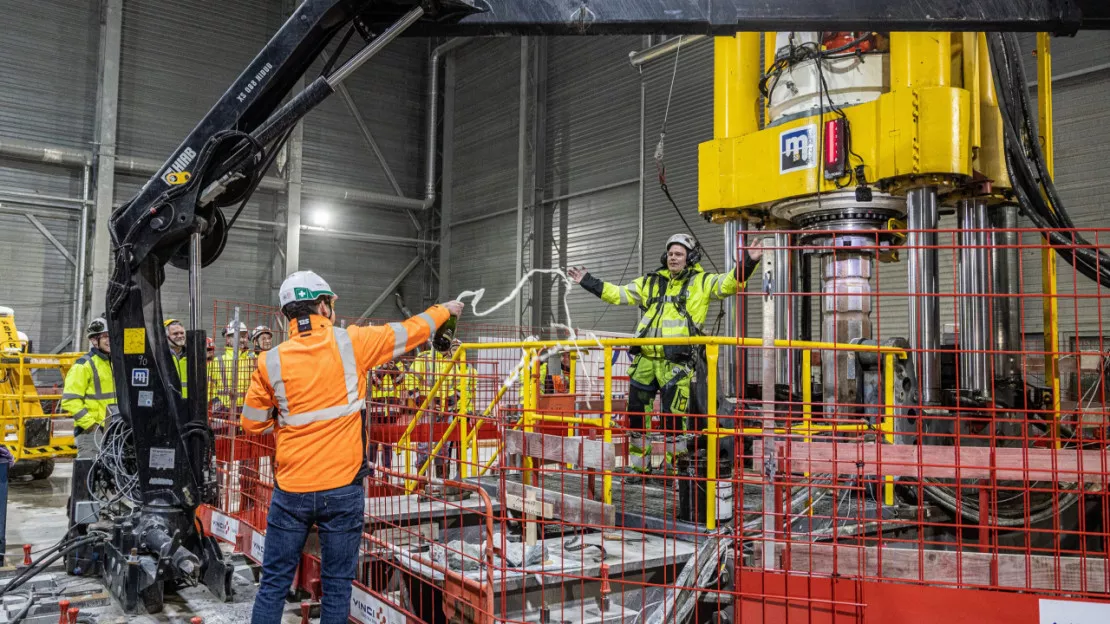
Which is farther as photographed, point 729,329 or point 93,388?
point 729,329

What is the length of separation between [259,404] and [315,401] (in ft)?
1.12

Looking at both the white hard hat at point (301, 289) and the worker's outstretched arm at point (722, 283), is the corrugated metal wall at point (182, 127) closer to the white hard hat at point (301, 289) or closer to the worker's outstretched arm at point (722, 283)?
the white hard hat at point (301, 289)

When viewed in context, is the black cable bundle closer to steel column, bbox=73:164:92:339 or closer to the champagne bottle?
the champagne bottle

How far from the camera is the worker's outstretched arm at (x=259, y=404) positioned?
3820 mm

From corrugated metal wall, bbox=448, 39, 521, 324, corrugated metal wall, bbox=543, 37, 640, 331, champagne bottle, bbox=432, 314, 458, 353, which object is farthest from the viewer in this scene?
corrugated metal wall, bbox=448, 39, 521, 324

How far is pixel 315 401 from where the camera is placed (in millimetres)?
3742

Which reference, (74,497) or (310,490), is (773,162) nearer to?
(310,490)

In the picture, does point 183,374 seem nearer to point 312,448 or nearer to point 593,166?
point 312,448

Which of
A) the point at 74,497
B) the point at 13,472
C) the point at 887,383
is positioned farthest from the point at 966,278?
the point at 13,472

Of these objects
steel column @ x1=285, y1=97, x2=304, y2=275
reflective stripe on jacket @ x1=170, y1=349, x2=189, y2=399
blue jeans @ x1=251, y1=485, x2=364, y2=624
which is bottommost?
blue jeans @ x1=251, y1=485, x2=364, y2=624

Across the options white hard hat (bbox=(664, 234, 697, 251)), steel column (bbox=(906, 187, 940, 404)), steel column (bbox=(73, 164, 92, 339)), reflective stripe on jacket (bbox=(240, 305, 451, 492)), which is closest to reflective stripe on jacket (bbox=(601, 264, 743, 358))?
white hard hat (bbox=(664, 234, 697, 251))

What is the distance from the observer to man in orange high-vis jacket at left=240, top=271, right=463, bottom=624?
3.72 m

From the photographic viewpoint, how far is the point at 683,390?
566cm

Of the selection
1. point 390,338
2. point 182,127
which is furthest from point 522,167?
point 390,338
